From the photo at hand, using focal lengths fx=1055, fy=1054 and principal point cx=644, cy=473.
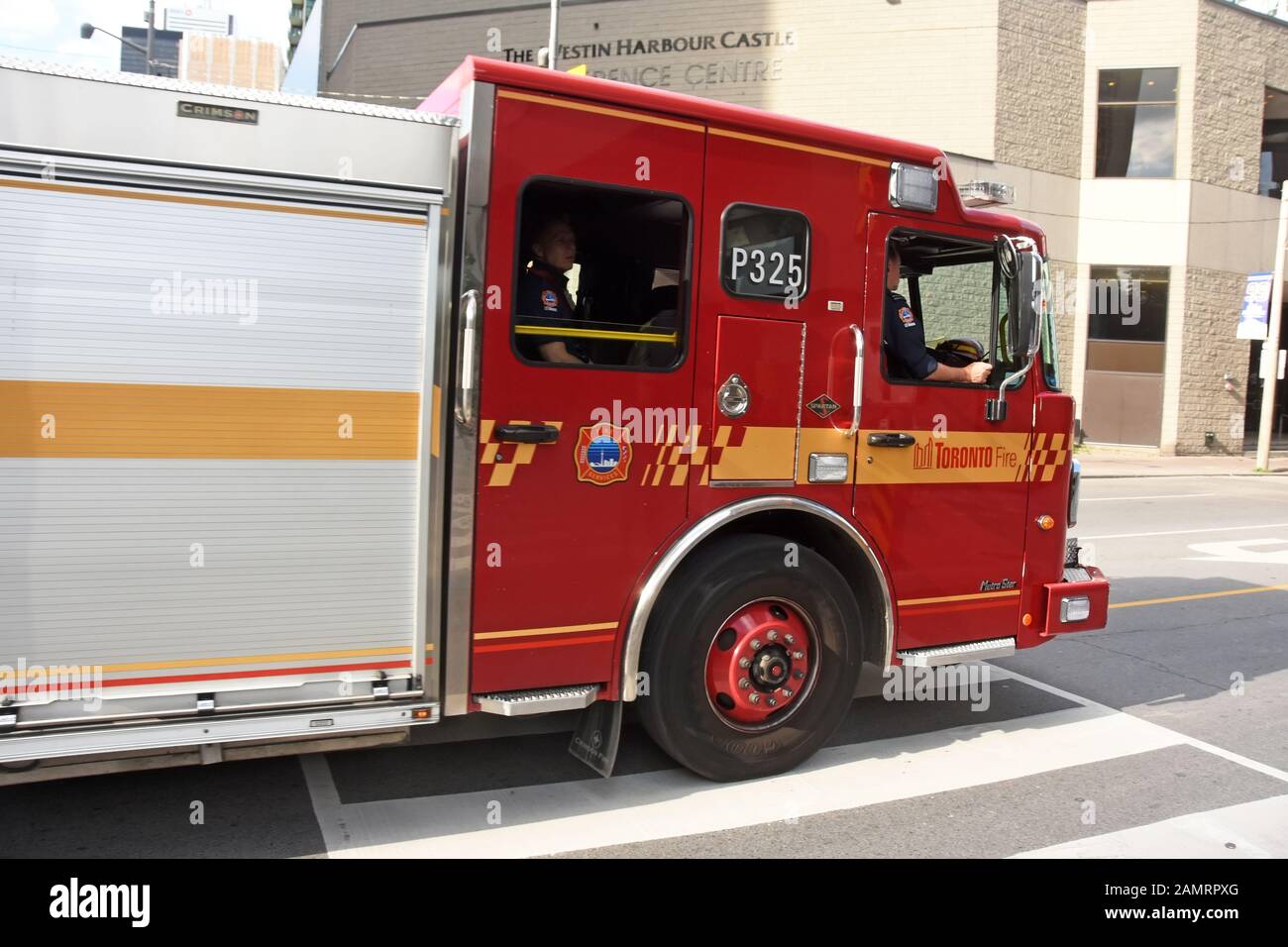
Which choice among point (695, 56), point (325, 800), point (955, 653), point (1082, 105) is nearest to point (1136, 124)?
point (1082, 105)

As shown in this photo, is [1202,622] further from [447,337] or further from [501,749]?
[447,337]

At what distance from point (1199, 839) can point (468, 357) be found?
353 centimetres

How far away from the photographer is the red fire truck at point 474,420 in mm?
3430

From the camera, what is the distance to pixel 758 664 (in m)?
4.58

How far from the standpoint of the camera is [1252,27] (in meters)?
25.6

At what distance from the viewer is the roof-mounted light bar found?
4.80m

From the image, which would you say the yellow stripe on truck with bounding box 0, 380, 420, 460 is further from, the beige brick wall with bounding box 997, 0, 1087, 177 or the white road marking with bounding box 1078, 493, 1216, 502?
the beige brick wall with bounding box 997, 0, 1087, 177

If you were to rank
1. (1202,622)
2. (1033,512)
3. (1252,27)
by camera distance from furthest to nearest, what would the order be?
(1252,27) < (1202,622) < (1033,512)

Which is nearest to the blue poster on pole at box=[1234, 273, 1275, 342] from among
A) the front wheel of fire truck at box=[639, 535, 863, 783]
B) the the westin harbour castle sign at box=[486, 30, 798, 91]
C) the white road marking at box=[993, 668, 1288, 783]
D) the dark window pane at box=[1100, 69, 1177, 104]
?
the dark window pane at box=[1100, 69, 1177, 104]

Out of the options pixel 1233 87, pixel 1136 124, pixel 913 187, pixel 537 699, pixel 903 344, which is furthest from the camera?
pixel 1233 87

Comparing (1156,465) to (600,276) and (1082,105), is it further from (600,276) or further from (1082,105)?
(600,276)

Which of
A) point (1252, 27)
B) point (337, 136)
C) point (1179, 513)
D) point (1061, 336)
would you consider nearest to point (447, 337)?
point (337, 136)

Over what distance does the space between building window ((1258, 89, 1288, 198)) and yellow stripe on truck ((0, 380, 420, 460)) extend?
95.6 ft
